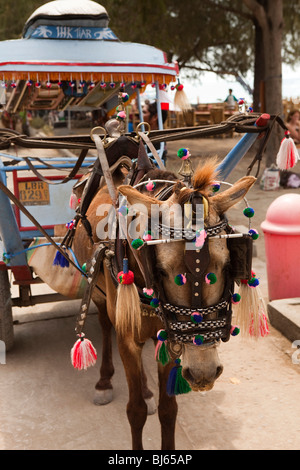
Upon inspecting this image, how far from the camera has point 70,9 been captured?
5.73m

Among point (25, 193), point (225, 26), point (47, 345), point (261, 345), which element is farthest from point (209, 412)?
point (225, 26)

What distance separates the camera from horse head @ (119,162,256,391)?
249 cm

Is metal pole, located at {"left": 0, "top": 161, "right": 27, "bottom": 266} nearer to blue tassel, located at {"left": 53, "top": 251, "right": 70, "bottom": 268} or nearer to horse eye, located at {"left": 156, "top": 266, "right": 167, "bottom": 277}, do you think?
blue tassel, located at {"left": 53, "top": 251, "right": 70, "bottom": 268}

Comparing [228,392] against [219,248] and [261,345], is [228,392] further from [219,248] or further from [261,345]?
[219,248]

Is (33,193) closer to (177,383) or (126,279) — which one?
(126,279)

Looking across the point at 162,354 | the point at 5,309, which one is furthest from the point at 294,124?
the point at 162,354

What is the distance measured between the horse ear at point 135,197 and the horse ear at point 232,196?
313 mm

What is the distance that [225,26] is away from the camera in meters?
17.9

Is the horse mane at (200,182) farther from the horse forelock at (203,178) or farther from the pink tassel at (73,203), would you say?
the pink tassel at (73,203)

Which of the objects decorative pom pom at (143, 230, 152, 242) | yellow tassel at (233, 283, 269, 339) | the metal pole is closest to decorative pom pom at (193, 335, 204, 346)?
yellow tassel at (233, 283, 269, 339)

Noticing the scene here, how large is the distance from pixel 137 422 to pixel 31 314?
3053 millimetres

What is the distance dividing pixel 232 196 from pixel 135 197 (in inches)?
20.0

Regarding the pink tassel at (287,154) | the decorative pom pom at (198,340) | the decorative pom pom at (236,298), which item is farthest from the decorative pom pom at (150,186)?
the pink tassel at (287,154)

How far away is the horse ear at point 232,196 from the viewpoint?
262 cm
